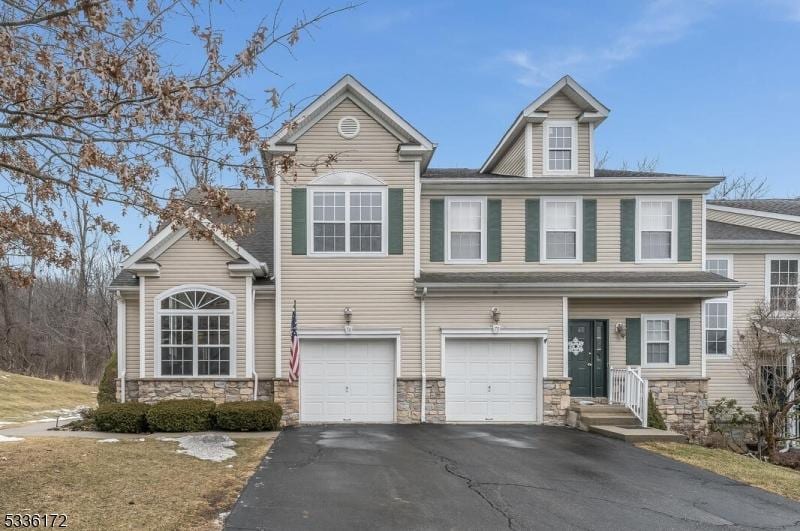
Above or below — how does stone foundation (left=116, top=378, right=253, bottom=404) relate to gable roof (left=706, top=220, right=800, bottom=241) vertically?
below

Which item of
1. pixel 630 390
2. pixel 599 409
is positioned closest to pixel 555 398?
pixel 599 409

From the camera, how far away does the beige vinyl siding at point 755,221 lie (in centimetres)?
1734

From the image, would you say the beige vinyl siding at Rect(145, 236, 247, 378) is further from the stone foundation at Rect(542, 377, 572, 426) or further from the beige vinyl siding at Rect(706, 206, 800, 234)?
the beige vinyl siding at Rect(706, 206, 800, 234)

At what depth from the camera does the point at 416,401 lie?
14.3 metres

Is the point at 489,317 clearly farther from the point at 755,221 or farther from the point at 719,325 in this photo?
the point at 755,221

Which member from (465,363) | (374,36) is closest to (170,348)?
(465,363)

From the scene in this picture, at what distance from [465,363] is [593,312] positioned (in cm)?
362


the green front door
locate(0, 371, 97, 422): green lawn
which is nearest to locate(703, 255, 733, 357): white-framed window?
the green front door

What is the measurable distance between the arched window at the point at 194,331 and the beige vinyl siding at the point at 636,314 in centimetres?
876

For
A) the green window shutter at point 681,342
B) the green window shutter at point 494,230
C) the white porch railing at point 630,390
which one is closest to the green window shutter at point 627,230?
the green window shutter at point 681,342

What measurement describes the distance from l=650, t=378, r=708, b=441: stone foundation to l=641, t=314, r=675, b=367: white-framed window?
0.53 meters

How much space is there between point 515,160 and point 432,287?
4919mm

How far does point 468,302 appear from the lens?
47.3 ft

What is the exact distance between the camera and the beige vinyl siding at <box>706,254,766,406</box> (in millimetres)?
16516
